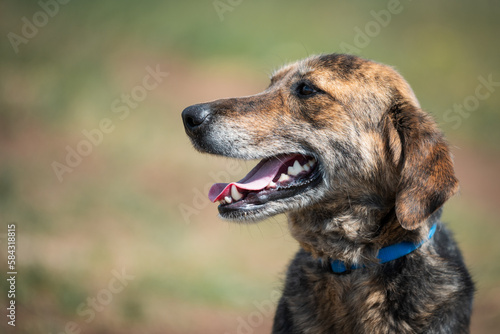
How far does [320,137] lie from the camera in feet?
11.0

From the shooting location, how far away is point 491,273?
7.09 metres

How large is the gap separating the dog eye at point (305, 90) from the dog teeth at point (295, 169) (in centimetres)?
47

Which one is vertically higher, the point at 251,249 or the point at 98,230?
the point at 98,230

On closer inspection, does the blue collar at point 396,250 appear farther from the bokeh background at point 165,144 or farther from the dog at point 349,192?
the bokeh background at point 165,144

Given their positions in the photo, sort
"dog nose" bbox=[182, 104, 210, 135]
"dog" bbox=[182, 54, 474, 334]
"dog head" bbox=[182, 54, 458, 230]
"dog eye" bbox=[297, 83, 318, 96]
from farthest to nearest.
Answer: "dog eye" bbox=[297, 83, 318, 96] → "dog nose" bbox=[182, 104, 210, 135] → "dog head" bbox=[182, 54, 458, 230] → "dog" bbox=[182, 54, 474, 334]

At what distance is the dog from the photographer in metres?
3.04

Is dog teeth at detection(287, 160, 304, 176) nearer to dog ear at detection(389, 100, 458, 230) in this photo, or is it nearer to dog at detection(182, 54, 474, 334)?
dog at detection(182, 54, 474, 334)

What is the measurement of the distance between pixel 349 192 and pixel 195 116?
3.67ft

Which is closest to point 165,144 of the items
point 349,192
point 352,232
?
point 349,192

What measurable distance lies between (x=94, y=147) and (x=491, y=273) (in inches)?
258

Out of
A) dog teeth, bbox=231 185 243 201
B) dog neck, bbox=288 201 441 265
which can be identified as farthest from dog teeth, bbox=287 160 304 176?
dog teeth, bbox=231 185 243 201

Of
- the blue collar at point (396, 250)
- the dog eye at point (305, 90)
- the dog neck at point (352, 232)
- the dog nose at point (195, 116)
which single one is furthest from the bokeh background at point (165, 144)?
the dog nose at point (195, 116)

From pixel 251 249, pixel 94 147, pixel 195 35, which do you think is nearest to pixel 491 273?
pixel 251 249

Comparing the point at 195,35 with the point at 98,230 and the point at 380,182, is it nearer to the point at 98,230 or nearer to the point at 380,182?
the point at 98,230
